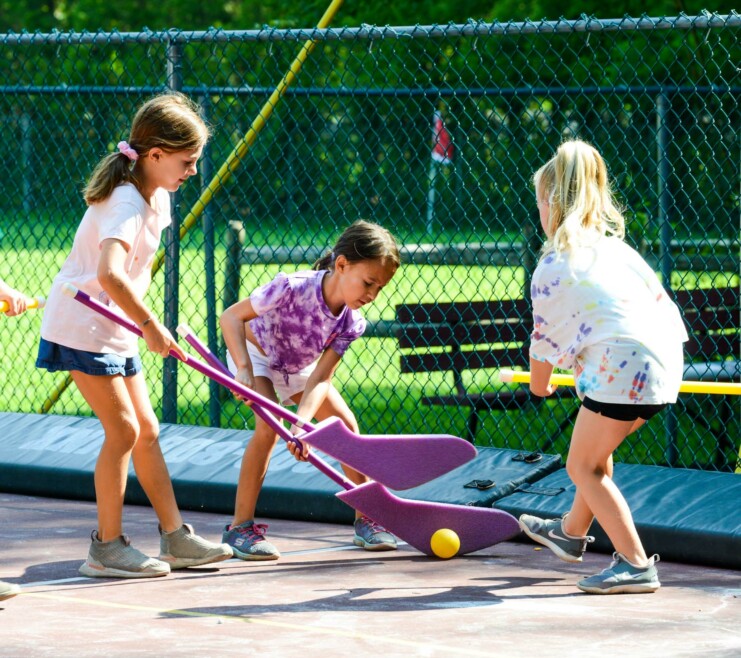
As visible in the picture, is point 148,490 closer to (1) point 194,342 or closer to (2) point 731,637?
(1) point 194,342

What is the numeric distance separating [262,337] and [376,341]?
20.7 feet

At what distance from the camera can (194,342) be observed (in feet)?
14.9

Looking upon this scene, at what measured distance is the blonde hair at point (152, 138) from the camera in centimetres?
425

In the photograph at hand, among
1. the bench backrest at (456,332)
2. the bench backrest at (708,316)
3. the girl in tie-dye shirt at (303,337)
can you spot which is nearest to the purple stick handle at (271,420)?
the girl in tie-dye shirt at (303,337)

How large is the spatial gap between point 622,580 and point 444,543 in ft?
2.42

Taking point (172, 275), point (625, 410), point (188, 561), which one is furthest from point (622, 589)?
point (172, 275)

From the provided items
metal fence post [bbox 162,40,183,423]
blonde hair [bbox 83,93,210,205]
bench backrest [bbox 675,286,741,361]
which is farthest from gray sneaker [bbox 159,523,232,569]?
bench backrest [bbox 675,286,741,361]

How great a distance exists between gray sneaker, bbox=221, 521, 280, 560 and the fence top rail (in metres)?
2.22

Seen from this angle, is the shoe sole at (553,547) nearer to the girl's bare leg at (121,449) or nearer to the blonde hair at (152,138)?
the girl's bare leg at (121,449)

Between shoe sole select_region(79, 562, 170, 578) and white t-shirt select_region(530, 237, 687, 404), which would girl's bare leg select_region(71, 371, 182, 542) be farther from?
white t-shirt select_region(530, 237, 687, 404)

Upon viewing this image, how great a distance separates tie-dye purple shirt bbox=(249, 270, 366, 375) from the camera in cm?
470

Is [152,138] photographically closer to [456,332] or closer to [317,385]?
[317,385]

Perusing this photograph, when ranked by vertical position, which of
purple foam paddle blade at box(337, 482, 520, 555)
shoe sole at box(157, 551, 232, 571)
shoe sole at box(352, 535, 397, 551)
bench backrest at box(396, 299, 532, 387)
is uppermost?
bench backrest at box(396, 299, 532, 387)

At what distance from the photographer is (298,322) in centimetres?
475
